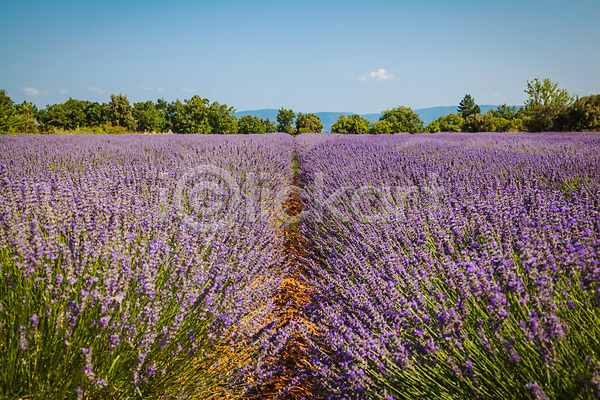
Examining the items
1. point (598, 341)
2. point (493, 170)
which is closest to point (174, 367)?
point (598, 341)

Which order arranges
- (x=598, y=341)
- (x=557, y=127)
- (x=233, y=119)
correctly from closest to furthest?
1. (x=598, y=341)
2. (x=557, y=127)
3. (x=233, y=119)

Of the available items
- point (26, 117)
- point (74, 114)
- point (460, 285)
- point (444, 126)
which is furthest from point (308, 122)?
point (460, 285)

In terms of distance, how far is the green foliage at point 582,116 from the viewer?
1638cm

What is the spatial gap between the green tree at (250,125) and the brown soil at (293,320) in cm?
4161

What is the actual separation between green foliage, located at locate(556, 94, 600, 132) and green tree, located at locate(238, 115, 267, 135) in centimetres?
3356

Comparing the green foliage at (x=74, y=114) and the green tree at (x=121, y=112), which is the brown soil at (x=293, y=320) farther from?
the green foliage at (x=74, y=114)

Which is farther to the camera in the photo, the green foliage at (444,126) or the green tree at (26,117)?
the green foliage at (444,126)

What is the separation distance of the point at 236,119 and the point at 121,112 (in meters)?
14.6

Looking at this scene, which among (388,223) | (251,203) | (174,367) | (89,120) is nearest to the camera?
(174,367)

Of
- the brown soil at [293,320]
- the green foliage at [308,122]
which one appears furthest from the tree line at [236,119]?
the brown soil at [293,320]

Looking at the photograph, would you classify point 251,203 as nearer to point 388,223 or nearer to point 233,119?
point 388,223

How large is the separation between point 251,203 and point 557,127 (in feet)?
73.4

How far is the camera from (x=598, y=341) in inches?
35.4

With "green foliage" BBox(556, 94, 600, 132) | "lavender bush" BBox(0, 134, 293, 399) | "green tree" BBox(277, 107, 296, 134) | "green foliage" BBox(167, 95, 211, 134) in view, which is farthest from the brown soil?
"green tree" BBox(277, 107, 296, 134)
